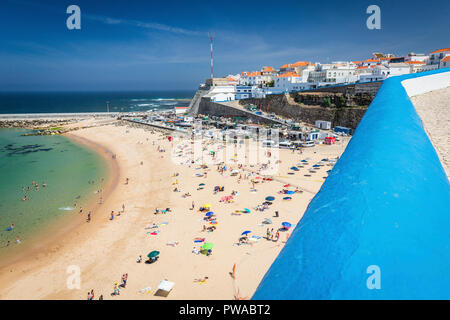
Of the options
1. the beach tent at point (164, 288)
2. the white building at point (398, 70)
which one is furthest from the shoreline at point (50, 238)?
the white building at point (398, 70)

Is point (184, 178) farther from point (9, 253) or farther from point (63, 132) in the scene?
point (63, 132)

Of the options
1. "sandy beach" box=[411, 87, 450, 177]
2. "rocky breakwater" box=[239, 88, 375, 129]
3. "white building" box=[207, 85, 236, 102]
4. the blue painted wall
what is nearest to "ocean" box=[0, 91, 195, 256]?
the blue painted wall

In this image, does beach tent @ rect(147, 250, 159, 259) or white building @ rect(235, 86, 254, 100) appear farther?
white building @ rect(235, 86, 254, 100)

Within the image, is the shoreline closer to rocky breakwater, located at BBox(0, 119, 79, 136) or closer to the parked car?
the parked car

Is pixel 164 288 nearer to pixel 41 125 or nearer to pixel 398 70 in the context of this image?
pixel 398 70

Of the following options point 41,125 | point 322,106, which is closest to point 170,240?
point 322,106
